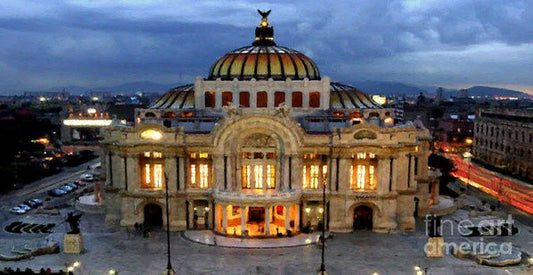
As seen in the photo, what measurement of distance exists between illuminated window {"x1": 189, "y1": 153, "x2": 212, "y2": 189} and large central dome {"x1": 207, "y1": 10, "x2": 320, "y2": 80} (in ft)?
58.9

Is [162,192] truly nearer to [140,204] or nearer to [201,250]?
[140,204]

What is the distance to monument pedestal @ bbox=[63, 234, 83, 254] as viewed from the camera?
59.2 metres

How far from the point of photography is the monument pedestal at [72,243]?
59.2m

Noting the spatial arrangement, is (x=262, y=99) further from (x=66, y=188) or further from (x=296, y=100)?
(x=66, y=188)

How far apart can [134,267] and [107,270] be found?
2713 millimetres

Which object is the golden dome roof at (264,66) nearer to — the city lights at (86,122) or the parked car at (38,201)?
the parked car at (38,201)

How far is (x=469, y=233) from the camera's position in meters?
67.8

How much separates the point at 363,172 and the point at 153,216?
29088mm

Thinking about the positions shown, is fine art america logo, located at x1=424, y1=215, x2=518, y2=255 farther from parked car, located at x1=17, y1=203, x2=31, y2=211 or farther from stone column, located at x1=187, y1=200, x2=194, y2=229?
parked car, located at x1=17, y1=203, x2=31, y2=211

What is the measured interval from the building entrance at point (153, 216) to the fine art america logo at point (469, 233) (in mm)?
34959

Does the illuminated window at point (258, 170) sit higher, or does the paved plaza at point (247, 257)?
the illuminated window at point (258, 170)

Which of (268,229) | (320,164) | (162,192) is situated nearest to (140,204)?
(162,192)

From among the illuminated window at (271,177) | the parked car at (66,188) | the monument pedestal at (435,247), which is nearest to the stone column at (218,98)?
the illuminated window at (271,177)

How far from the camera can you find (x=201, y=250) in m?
61.2
